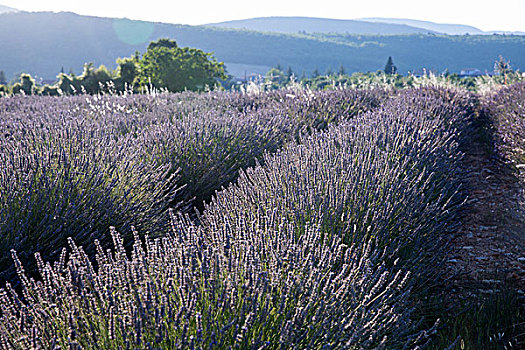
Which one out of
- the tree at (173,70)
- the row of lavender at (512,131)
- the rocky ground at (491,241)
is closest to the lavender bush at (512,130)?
the row of lavender at (512,131)

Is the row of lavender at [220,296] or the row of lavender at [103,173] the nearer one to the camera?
the row of lavender at [220,296]

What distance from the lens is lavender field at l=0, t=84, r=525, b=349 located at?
4.42ft

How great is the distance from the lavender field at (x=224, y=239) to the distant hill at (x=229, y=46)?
14631 cm

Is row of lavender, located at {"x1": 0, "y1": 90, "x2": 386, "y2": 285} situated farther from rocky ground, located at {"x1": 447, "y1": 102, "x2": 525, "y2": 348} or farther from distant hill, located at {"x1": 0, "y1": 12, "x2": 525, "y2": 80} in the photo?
distant hill, located at {"x1": 0, "y1": 12, "x2": 525, "y2": 80}

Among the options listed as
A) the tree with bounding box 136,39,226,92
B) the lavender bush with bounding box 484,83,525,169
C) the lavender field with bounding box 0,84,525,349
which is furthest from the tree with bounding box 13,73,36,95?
the lavender bush with bounding box 484,83,525,169

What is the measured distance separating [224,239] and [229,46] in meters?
180

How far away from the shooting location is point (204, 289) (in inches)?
55.7

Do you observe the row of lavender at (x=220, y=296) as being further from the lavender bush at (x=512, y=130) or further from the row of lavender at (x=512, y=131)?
the lavender bush at (x=512, y=130)

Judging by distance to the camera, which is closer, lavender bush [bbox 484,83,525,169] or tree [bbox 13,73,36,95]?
lavender bush [bbox 484,83,525,169]

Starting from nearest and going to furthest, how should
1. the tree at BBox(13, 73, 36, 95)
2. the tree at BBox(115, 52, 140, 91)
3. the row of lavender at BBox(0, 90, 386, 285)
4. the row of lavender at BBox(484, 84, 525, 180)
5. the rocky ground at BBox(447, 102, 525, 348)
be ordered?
the row of lavender at BBox(0, 90, 386, 285)
the rocky ground at BBox(447, 102, 525, 348)
the row of lavender at BBox(484, 84, 525, 180)
the tree at BBox(13, 73, 36, 95)
the tree at BBox(115, 52, 140, 91)

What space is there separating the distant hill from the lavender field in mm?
146314

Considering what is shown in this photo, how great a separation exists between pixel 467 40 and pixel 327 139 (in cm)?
17830

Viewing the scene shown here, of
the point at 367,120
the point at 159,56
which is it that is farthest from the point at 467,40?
the point at 367,120

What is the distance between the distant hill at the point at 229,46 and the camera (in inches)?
5881
